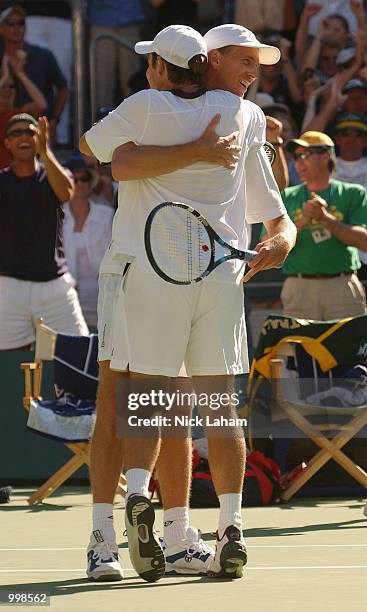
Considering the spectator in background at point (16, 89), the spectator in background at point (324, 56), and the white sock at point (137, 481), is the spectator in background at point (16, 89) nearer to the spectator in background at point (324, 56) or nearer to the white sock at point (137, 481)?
the spectator in background at point (324, 56)

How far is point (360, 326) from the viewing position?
324 inches

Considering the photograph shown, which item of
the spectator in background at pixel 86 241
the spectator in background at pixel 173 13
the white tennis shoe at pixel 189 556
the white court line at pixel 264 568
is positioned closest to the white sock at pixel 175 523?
the white tennis shoe at pixel 189 556

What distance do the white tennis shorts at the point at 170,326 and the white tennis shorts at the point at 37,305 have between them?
4.34 metres

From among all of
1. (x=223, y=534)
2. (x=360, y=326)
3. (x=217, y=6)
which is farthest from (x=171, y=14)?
(x=223, y=534)

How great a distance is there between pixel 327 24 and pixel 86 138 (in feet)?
22.2

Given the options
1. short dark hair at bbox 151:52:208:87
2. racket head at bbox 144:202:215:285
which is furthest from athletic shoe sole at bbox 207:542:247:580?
short dark hair at bbox 151:52:208:87

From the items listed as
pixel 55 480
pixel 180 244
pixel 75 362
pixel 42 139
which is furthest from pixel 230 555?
pixel 42 139

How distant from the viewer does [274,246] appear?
5.11 metres

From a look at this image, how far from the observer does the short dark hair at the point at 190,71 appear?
493 cm

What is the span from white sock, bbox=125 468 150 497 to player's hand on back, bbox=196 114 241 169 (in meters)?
1.05

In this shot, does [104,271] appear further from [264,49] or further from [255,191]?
[264,49]

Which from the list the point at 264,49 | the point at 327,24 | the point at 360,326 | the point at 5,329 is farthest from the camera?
the point at 327,24

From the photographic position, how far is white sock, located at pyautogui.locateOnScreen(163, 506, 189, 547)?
5.19m

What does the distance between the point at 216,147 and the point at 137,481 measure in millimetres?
1129
